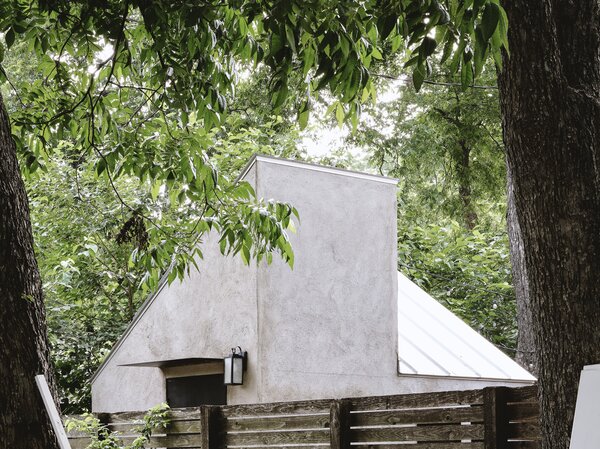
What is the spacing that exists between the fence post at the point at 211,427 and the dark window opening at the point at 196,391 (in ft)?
5.44

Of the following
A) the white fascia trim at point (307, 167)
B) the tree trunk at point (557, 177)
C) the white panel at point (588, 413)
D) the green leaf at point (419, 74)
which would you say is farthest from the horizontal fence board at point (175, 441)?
the white panel at point (588, 413)

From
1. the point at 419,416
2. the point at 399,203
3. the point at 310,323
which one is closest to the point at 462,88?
the point at 419,416

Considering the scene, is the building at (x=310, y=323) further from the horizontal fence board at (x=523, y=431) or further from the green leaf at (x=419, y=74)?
the green leaf at (x=419, y=74)

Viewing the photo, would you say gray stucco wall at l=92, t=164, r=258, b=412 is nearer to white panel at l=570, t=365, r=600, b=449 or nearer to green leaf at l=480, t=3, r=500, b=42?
green leaf at l=480, t=3, r=500, b=42

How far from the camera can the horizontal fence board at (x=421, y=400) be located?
7293mm

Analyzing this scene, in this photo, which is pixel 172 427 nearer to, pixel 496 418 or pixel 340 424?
pixel 340 424

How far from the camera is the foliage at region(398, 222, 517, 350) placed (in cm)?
1995

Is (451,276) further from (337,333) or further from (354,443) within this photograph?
(354,443)

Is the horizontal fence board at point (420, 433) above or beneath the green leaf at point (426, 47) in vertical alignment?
beneath

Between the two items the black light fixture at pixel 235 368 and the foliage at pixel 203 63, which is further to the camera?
the black light fixture at pixel 235 368

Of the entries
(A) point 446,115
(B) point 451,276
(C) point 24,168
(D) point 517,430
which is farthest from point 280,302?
(B) point 451,276

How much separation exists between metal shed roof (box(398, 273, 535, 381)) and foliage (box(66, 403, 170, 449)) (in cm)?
319

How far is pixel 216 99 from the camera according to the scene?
18.0ft

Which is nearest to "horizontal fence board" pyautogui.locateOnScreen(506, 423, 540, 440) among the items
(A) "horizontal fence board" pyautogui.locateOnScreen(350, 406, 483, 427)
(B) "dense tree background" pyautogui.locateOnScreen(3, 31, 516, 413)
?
(A) "horizontal fence board" pyautogui.locateOnScreen(350, 406, 483, 427)
